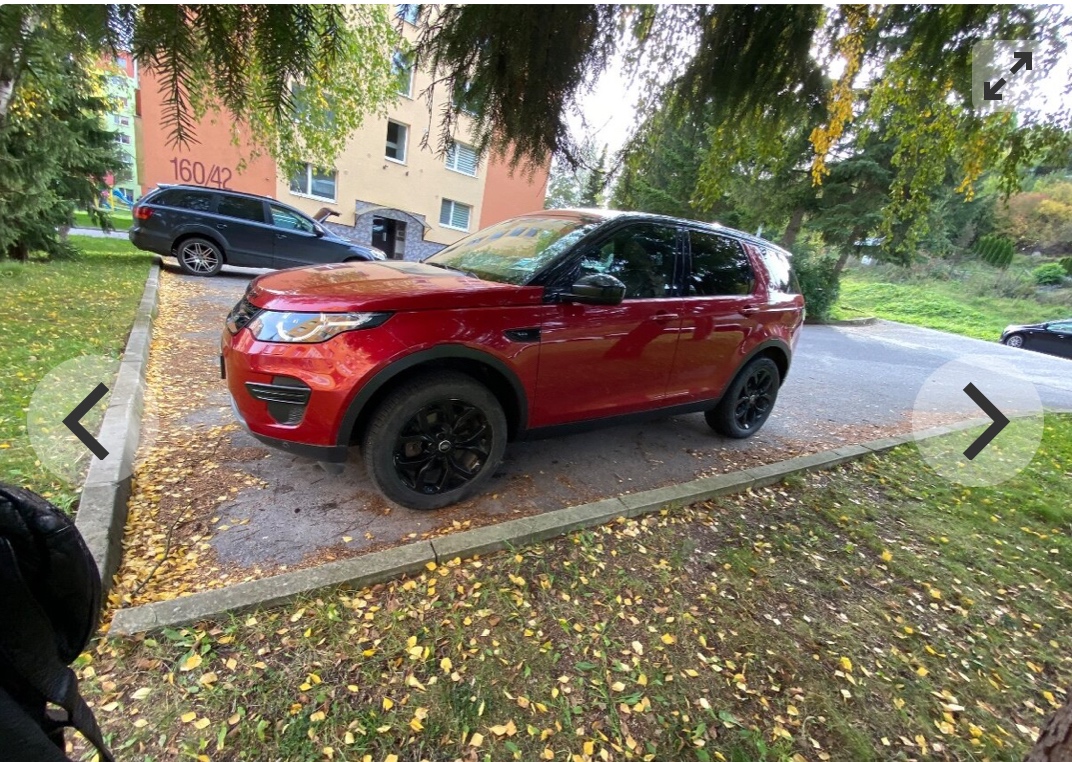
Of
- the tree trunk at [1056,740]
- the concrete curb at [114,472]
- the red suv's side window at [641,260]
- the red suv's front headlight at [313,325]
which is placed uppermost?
the red suv's side window at [641,260]

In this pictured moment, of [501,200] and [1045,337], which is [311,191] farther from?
[1045,337]

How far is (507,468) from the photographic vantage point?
12.3 feet

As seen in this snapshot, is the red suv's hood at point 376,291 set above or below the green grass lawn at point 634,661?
above

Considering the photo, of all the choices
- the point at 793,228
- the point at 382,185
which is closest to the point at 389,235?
the point at 382,185

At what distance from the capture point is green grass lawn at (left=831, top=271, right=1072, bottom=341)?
80.8ft

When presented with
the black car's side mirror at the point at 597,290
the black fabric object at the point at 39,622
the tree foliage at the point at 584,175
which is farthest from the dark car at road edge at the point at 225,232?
the black fabric object at the point at 39,622

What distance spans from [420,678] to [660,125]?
317 cm

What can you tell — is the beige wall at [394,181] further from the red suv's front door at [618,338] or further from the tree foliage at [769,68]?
the tree foliage at [769,68]

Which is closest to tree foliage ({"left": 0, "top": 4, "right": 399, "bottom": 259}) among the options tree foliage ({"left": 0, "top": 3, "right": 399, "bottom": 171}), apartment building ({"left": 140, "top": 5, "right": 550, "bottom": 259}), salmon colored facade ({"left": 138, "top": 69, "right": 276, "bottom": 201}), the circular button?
tree foliage ({"left": 0, "top": 3, "right": 399, "bottom": 171})

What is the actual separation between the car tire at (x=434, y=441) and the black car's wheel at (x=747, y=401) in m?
2.51

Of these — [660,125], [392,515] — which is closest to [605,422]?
[392,515]

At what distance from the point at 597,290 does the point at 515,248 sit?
2.78 feet

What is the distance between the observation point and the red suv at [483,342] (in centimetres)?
261

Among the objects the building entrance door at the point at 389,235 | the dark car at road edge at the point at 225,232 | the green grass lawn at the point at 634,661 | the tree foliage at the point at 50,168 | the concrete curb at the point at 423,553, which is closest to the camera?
the green grass lawn at the point at 634,661
